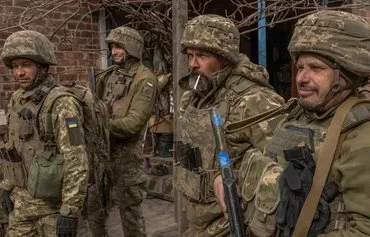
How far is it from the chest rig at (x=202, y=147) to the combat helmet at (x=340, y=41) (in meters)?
0.95

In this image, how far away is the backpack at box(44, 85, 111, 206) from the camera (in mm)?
3128

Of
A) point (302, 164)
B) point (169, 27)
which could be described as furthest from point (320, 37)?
point (169, 27)

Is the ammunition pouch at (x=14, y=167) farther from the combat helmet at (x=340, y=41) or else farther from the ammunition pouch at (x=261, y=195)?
the combat helmet at (x=340, y=41)

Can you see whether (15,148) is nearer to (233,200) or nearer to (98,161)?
(98,161)

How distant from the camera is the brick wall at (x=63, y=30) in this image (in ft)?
19.6

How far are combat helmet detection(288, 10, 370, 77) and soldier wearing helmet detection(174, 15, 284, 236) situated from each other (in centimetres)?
85

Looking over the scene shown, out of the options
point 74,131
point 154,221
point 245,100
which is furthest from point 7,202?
point 154,221

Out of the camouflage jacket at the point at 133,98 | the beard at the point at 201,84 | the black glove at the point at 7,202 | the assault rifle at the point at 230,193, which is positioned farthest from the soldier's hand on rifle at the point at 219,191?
the camouflage jacket at the point at 133,98

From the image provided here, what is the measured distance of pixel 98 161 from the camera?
387cm

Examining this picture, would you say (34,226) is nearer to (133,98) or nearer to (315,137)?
(133,98)

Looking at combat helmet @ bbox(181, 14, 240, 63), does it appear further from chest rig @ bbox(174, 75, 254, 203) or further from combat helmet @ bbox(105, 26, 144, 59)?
combat helmet @ bbox(105, 26, 144, 59)

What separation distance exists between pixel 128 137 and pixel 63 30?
269 centimetres

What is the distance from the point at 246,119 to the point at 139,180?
2.24 meters

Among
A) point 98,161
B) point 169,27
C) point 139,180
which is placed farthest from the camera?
point 169,27
